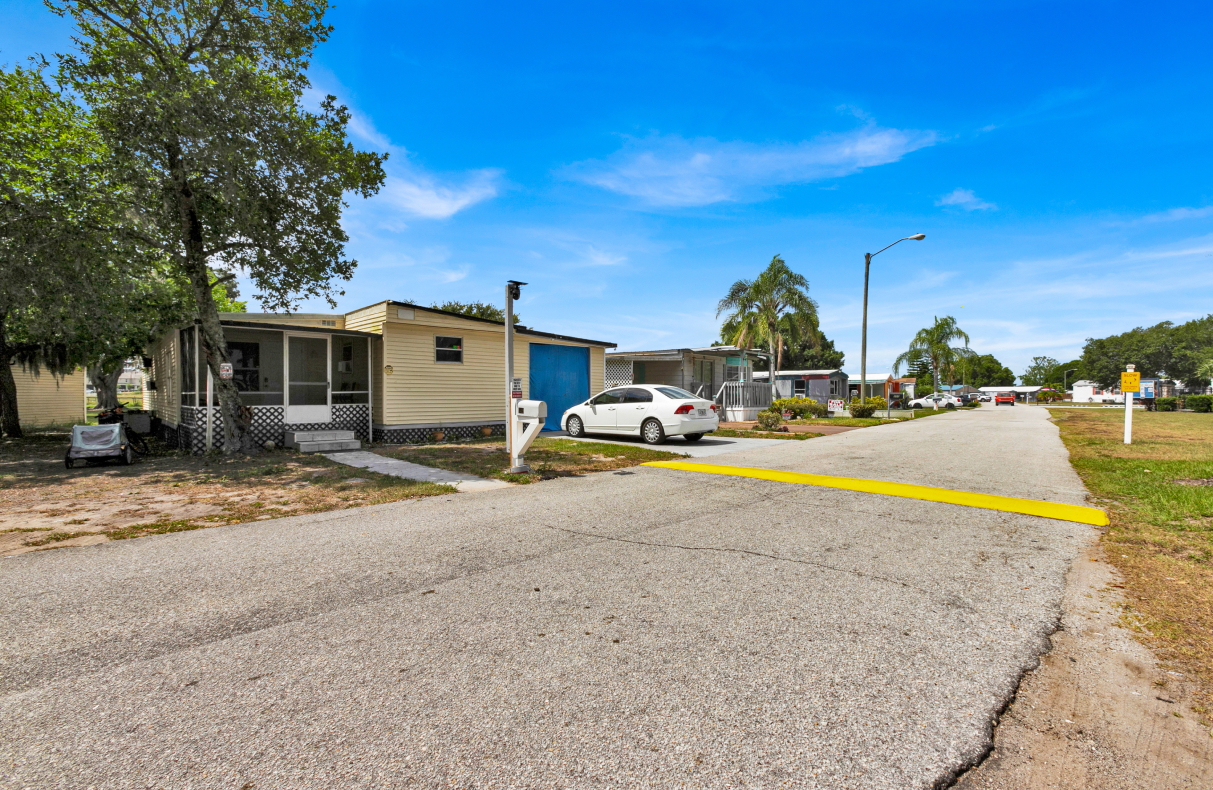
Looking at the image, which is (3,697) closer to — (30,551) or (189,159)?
(30,551)

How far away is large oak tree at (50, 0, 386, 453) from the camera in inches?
393

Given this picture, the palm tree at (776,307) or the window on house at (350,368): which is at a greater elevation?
the palm tree at (776,307)

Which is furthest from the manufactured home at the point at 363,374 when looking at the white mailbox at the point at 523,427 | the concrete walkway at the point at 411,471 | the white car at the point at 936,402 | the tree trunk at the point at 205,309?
the white car at the point at 936,402

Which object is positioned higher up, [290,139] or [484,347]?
[290,139]

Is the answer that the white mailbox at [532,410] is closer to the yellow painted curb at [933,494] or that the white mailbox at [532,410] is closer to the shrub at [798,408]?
the yellow painted curb at [933,494]

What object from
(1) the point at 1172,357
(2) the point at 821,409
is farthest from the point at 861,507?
(1) the point at 1172,357

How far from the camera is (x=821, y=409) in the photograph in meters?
28.0

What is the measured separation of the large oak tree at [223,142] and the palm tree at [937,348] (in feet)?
149

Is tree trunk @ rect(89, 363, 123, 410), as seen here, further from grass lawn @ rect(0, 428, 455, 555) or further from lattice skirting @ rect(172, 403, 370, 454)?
grass lawn @ rect(0, 428, 455, 555)

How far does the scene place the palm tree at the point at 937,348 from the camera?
4741 cm

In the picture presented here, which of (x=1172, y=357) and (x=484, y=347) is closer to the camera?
(x=484, y=347)

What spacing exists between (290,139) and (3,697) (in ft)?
34.5

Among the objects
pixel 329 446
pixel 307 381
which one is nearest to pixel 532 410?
pixel 329 446

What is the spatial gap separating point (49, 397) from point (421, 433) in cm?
1929
